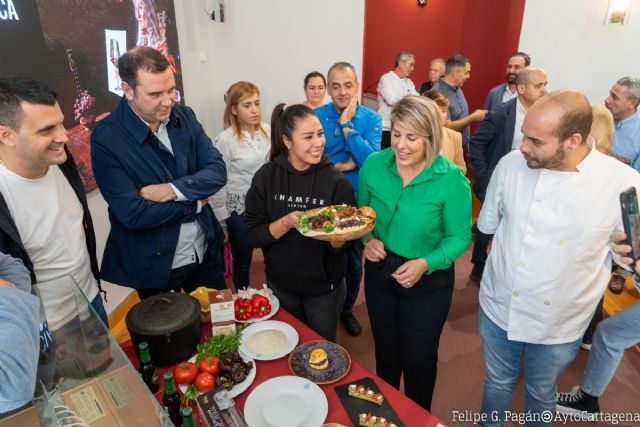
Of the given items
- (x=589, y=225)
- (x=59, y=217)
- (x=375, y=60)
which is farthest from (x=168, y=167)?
(x=375, y=60)

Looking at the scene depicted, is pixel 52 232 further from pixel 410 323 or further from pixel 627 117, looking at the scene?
pixel 627 117

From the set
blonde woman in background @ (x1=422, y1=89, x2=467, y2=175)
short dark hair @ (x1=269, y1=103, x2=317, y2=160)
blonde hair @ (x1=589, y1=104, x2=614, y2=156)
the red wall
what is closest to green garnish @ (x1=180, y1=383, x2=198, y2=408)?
short dark hair @ (x1=269, y1=103, x2=317, y2=160)

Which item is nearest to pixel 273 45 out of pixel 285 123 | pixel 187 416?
pixel 285 123

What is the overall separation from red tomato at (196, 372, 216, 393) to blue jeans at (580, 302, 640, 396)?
7.11 ft

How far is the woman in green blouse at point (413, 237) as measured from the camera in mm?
1892

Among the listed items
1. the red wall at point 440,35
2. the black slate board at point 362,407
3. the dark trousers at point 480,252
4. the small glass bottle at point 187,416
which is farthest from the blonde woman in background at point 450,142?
the red wall at point 440,35

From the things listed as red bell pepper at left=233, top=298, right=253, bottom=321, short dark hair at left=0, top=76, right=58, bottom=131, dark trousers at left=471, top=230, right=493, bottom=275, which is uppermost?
short dark hair at left=0, top=76, right=58, bottom=131

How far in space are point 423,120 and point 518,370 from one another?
49.1 inches

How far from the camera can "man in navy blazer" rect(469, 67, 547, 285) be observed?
3.38m

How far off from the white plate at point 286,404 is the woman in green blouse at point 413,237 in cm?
63

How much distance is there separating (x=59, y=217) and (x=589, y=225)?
2.09 metres

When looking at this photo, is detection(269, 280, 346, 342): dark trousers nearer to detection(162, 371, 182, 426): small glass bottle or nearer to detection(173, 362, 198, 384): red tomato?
detection(173, 362, 198, 384): red tomato

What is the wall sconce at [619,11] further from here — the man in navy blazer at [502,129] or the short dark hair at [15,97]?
the short dark hair at [15,97]

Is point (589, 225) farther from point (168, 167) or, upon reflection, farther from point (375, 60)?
point (375, 60)
